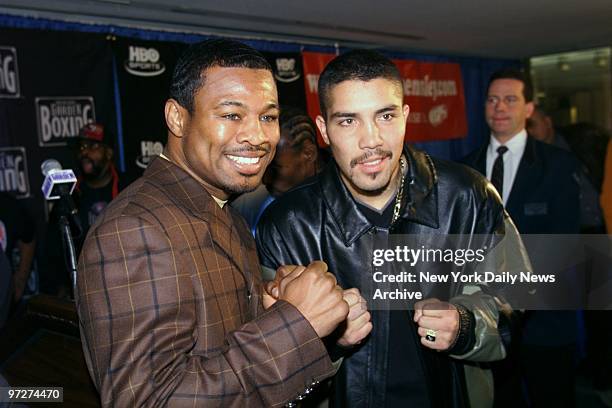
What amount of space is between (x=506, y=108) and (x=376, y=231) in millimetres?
2400

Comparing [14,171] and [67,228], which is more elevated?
[14,171]

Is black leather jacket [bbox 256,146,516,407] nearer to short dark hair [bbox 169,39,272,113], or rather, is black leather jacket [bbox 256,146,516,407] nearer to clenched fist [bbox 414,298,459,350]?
clenched fist [bbox 414,298,459,350]

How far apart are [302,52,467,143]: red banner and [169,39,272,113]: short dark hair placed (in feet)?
19.5

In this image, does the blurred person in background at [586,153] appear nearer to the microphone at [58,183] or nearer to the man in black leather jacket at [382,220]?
the man in black leather jacket at [382,220]

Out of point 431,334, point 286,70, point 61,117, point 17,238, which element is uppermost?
point 286,70

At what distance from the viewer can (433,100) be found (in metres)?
7.73

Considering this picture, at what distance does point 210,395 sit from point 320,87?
4.23ft

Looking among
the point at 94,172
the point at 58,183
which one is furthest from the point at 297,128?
the point at 94,172

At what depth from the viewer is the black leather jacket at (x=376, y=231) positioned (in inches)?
73.0

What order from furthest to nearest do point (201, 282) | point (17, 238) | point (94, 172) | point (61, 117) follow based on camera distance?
point (61, 117)
point (94, 172)
point (17, 238)
point (201, 282)

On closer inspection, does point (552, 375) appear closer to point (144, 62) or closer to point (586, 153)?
point (586, 153)

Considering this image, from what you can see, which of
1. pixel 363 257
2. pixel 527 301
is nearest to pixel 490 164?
pixel 527 301

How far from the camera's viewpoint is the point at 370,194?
2.04m

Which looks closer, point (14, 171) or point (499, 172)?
point (499, 172)
